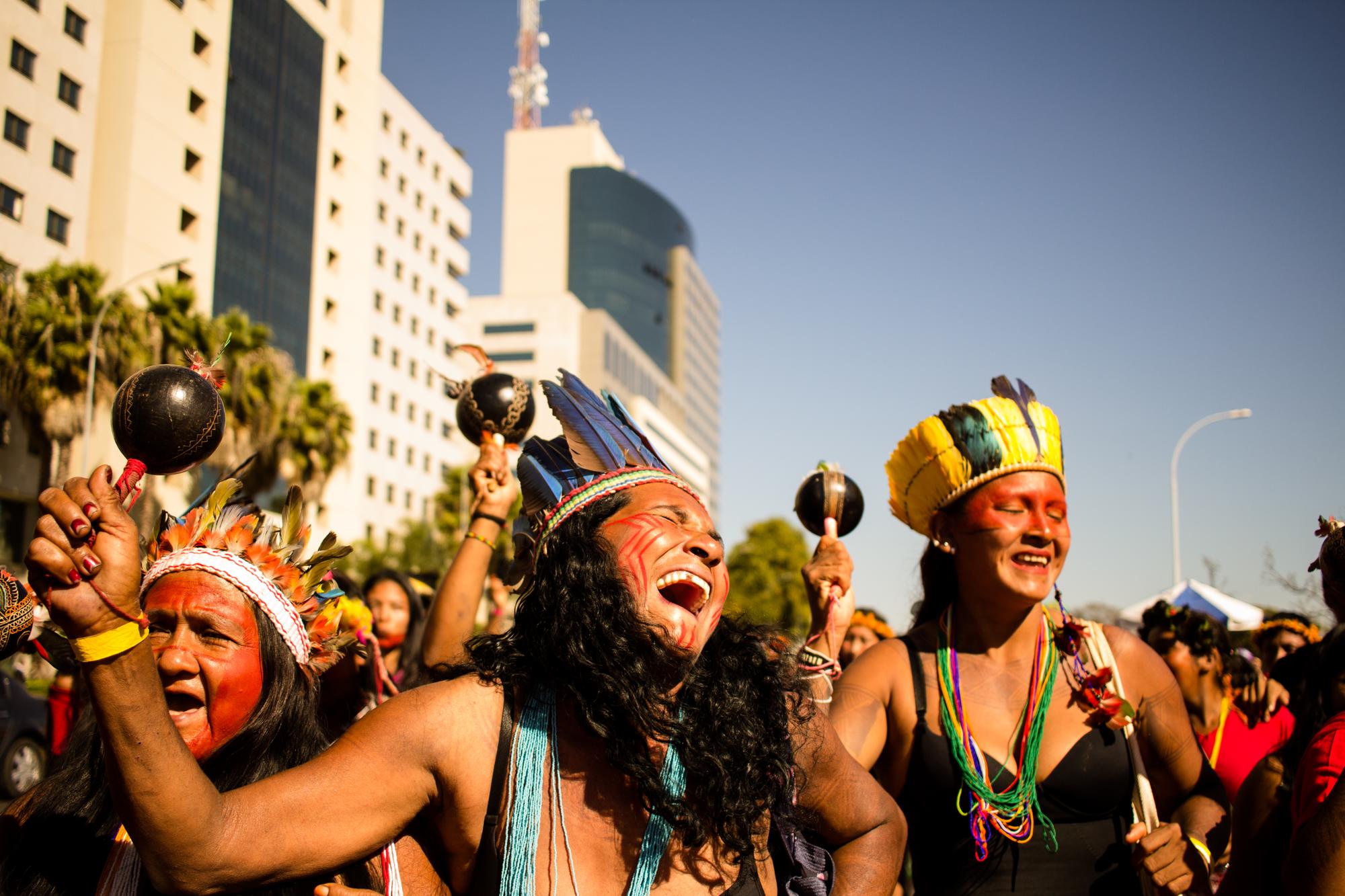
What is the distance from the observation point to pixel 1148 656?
369 centimetres

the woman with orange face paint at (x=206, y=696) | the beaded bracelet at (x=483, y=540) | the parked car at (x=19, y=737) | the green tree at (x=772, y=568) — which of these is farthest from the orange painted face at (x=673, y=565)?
the green tree at (x=772, y=568)

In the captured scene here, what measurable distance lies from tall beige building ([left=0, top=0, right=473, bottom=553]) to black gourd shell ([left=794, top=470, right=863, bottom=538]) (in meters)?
19.4

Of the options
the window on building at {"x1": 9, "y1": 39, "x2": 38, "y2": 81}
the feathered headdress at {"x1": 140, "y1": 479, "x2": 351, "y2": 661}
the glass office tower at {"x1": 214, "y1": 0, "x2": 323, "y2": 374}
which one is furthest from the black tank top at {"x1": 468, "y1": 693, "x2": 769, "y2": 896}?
the glass office tower at {"x1": 214, "y1": 0, "x2": 323, "y2": 374}

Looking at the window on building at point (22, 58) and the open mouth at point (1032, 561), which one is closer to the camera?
the open mouth at point (1032, 561)

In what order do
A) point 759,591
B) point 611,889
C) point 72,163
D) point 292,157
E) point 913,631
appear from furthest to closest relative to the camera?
1. point 759,591
2. point 292,157
3. point 72,163
4. point 913,631
5. point 611,889

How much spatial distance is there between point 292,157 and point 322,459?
79.8 ft

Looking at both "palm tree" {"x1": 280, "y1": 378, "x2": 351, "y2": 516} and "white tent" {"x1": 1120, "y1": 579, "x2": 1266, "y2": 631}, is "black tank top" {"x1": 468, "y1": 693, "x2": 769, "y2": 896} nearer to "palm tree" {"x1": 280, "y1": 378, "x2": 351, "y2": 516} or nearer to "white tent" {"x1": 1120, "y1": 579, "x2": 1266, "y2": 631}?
"white tent" {"x1": 1120, "y1": 579, "x2": 1266, "y2": 631}

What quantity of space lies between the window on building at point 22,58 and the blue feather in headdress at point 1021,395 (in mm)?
34946

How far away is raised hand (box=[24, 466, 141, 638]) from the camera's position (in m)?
1.70

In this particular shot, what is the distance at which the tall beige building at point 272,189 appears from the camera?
3244 centimetres

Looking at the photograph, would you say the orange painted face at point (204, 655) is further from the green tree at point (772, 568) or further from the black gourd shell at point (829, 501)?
the green tree at point (772, 568)

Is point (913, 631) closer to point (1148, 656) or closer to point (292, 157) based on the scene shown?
point (1148, 656)

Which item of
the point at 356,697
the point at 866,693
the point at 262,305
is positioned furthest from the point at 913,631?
the point at 262,305

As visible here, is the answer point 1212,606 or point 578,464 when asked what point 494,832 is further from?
point 1212,606
